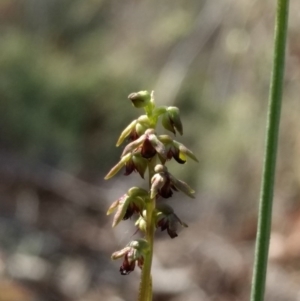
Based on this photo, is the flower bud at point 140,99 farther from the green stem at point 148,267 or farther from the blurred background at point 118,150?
the blurred background at point 118,150

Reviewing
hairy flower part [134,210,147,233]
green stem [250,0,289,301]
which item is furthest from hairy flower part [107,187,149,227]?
green stem [250,0,289,301]

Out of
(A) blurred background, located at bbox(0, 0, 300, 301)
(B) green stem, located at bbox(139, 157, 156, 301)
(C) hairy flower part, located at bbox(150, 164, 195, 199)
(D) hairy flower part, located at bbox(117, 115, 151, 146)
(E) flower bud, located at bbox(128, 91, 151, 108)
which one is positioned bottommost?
(B) green stem, located at bbox(139, 157, 156, 301)

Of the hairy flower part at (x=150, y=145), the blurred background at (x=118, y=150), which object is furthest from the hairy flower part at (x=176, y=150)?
the blurred background at (x=118, y=150)

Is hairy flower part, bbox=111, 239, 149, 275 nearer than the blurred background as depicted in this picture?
Yes

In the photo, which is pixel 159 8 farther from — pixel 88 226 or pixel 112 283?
pixel 112 283

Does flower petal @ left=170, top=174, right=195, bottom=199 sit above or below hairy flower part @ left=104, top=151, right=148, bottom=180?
below

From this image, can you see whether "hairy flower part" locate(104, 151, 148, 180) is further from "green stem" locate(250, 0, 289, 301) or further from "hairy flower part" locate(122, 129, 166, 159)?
"green stem" locate(250, 0, 289, 301)
